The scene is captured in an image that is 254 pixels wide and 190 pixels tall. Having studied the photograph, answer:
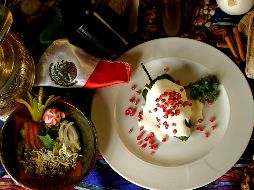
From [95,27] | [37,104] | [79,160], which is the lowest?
[79,160]

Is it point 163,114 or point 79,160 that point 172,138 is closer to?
point 163,114

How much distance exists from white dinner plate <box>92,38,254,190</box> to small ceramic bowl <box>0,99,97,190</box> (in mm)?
42

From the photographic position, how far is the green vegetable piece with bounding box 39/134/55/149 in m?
1.20

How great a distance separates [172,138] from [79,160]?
0.22 m

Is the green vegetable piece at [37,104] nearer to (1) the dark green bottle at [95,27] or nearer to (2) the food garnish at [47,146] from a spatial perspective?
(2) the food garnish at [47,146]

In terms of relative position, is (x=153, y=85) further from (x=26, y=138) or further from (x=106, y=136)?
(x=26, y=138)

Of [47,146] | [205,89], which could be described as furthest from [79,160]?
[205,89]

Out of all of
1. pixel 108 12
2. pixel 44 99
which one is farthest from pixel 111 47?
pixel 44 99

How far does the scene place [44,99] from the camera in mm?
1207

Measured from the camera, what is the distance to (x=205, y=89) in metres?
1.23

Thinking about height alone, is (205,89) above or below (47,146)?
above

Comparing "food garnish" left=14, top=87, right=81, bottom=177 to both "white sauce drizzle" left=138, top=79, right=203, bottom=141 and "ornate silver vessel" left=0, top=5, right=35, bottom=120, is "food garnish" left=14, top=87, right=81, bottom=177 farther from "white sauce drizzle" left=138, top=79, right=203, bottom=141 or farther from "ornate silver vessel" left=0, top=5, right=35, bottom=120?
"white sauce drizzle" left=138, top=79, right=203, bottom=141

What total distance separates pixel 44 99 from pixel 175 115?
0.30m

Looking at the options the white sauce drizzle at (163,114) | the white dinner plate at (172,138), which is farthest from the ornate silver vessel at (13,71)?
the white sauce drizzle at (163,114)
